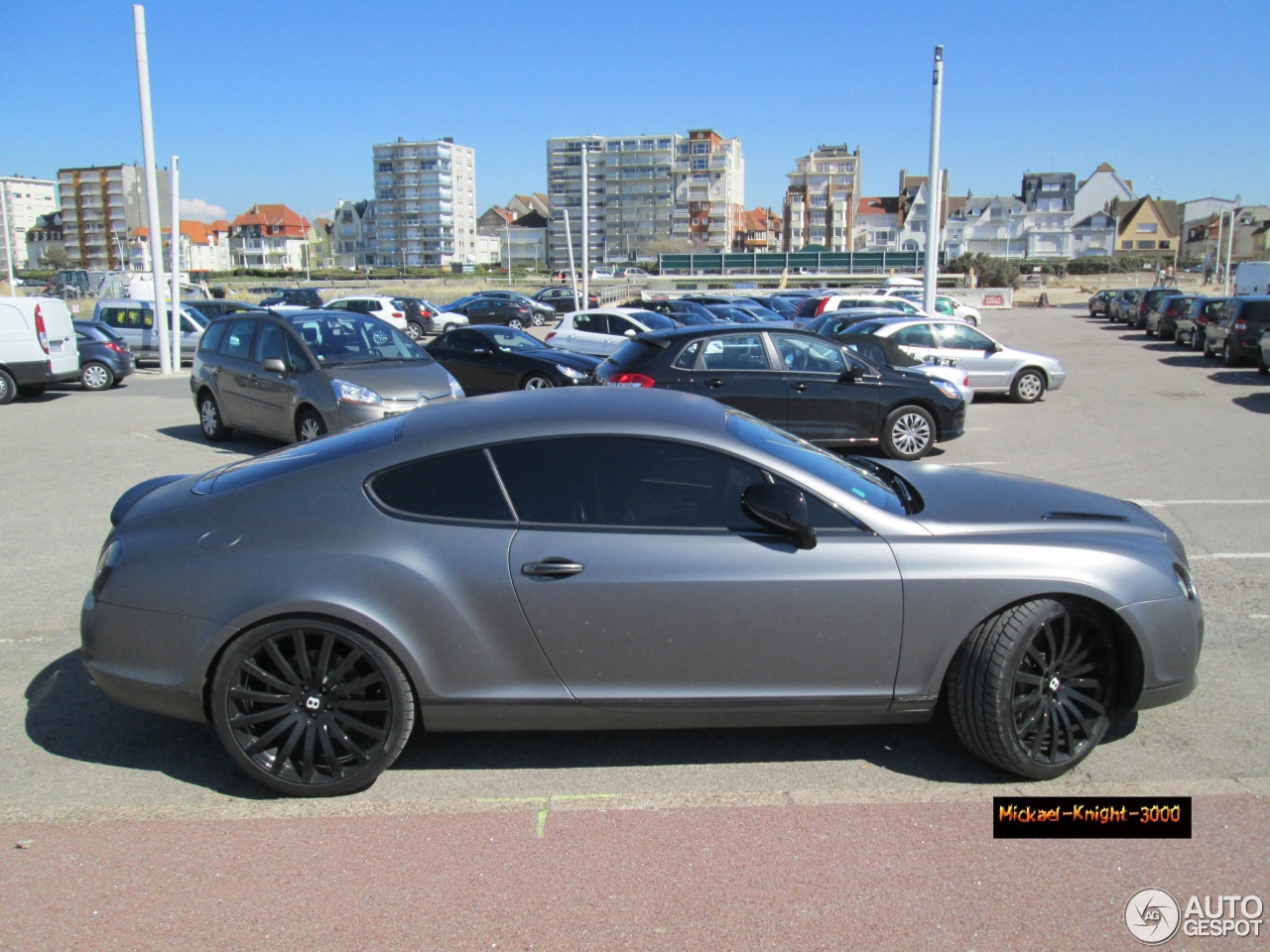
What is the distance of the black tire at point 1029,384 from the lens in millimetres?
17766

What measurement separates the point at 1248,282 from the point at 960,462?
140ft

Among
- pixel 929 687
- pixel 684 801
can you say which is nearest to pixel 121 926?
pixel 684 801

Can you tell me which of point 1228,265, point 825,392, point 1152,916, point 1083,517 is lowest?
point 1152,916

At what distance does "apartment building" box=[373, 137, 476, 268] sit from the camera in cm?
15250

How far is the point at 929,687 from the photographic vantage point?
3.78 metres

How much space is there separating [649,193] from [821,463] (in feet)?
508

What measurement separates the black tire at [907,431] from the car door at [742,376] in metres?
1.36

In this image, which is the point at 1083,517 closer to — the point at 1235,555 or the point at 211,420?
the point at 1235,555

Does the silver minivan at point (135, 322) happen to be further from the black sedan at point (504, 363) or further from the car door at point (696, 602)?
the car door at point (696, 602)

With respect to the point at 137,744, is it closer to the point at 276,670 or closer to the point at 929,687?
the point at 276,670

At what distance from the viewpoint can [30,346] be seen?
1689 cm

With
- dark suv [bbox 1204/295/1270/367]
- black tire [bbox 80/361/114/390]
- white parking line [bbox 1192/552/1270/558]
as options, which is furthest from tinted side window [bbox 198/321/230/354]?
dark suv [bbox 1204/295/1270/367]

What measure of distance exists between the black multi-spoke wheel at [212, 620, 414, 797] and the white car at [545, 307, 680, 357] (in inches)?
778

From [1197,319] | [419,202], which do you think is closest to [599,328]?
[1197,319]
